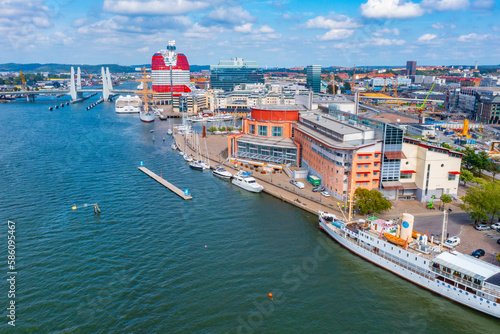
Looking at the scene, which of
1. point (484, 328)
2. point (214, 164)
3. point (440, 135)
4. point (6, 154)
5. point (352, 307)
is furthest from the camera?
point (440, 135)

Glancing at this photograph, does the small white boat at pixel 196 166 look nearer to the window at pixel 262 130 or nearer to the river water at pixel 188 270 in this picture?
the river water at pixel 188 270

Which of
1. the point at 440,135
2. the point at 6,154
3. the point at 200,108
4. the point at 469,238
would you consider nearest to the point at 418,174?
the point at 469,238

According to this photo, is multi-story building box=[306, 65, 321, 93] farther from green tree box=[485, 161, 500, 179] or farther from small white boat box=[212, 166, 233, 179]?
small white boat box=[212, 166, 233, 179]

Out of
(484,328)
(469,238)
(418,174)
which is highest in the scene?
(418,174)

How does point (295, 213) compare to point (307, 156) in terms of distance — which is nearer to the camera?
point (295, 213)

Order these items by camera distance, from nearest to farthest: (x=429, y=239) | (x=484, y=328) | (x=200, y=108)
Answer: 1. (x=484, y=328)
2. (x=429, y=239)
3. (x=200, y=108)

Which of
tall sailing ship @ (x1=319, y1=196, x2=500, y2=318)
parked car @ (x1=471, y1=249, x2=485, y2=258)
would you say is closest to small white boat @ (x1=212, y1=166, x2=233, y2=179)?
tall sailing ship @ (x1=319, y1=196, x2=500, y2=318)

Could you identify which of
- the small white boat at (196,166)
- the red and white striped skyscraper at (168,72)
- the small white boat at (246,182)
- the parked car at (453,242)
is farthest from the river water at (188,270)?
the red and white striped skyscraper at (168,72)

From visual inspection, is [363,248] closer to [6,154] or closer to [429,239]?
[429,239]

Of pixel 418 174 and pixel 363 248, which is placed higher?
pixel 418 174
